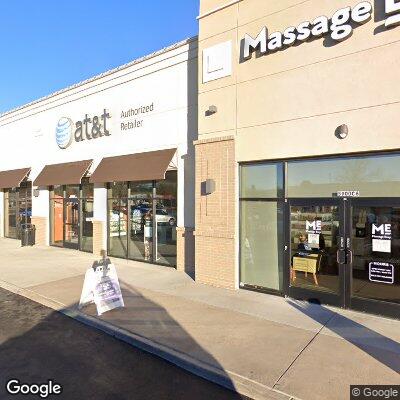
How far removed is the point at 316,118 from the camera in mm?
7453

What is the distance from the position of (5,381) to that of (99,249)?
29.8 feet

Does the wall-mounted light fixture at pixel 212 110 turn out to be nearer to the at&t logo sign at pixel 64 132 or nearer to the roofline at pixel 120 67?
the roofline at pixel 120 67

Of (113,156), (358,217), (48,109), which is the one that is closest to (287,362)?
(358,217)

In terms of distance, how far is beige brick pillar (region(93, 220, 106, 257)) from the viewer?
13.4m

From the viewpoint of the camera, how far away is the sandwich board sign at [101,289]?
6918 millimetres

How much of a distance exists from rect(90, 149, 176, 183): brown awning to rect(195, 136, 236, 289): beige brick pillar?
1731mm

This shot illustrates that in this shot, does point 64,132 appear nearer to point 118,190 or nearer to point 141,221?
point 118,190

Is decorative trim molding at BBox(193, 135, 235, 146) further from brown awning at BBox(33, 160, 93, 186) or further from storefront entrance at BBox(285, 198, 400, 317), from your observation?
brown awning at BBox(33, 160, 93, 186)

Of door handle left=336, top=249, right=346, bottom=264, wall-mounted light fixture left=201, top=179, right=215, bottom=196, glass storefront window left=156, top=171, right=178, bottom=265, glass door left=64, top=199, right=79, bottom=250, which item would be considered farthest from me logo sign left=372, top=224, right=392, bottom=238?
glass door left=64, top=199, right=79, bottom=250

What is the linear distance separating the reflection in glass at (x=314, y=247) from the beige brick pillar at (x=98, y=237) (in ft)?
25.7

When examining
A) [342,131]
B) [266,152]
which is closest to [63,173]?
[266,152]

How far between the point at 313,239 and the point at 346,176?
58.0 inches

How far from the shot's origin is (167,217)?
1159cm

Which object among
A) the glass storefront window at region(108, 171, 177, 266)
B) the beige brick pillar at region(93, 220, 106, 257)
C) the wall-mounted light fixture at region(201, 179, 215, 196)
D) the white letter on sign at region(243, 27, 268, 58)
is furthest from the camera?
the beige brick pillar at region(93, 220, 106, 257)
